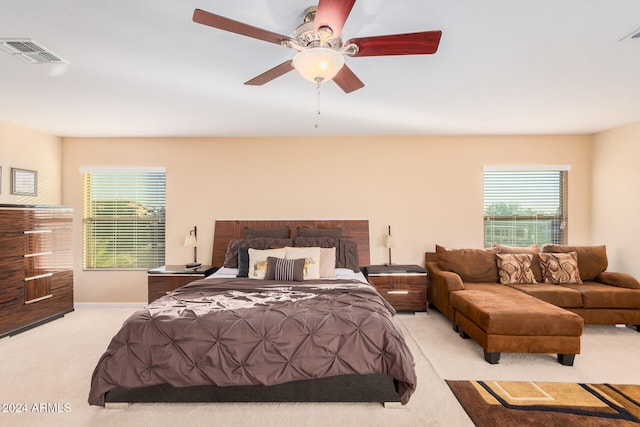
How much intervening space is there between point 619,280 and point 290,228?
13.5 feet

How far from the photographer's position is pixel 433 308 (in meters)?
4.53

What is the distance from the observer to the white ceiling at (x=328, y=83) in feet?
6.15

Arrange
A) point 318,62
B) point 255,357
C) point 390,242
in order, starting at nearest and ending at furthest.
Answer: point 318,62 < point 255,357 < point 390,242

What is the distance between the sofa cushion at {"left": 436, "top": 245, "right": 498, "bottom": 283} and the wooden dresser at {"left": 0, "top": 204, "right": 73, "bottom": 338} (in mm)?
5102

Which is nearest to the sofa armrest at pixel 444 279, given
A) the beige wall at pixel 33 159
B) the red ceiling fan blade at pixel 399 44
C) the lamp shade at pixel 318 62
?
the red ceiling fan blade at pixel 399 44

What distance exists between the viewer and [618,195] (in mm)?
4277

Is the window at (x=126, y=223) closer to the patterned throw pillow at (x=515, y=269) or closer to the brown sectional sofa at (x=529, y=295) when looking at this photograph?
the brown sectional sofa at (x=529, y=295)

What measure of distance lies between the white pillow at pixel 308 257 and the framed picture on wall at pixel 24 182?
3.52 m

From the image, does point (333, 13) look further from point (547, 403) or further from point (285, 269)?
point (547, 403)

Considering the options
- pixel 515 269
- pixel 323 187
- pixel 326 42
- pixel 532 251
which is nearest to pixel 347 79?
pixel 326 42

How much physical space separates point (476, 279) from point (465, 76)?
2.63 metres

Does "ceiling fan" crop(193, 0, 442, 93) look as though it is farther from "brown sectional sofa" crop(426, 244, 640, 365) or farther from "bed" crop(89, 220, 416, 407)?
"brown sectional sofa" crop(426, 244, 640, 365)

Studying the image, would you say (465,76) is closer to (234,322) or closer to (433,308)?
(234,322)

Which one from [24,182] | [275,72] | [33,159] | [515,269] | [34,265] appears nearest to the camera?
[275,72]
